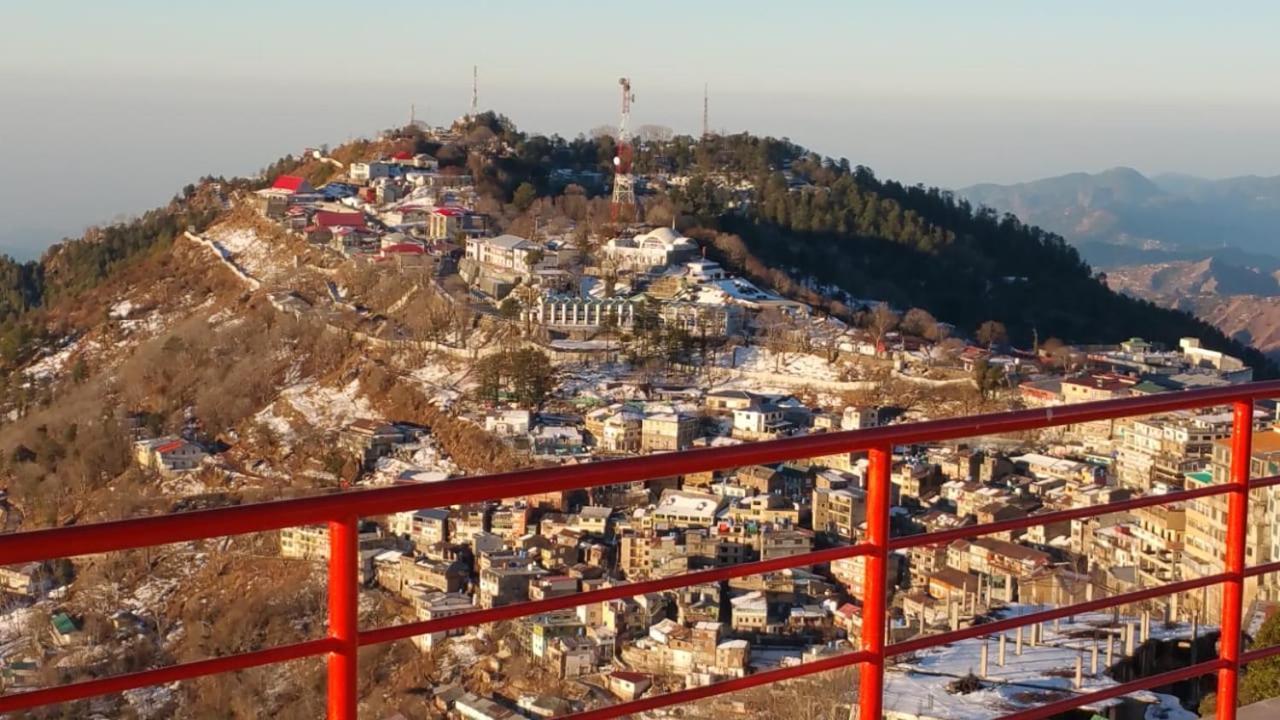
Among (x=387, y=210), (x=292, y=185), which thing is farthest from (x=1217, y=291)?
(x=292, y=185)

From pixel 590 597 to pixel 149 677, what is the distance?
44 cm

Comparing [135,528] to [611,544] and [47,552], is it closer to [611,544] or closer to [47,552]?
[47,552]

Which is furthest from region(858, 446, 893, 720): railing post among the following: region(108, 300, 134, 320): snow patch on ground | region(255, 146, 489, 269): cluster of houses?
region(108, 300, 134, 320): snow patch on ground

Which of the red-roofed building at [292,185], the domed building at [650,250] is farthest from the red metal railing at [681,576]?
the red-roofed building at [292,185]

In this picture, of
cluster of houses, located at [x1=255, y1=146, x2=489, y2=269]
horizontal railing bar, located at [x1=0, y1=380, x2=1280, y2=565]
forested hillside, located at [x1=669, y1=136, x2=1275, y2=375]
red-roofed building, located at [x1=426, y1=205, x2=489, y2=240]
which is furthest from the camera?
forested hillside, located at [x1=669, y1=136, x2=1275, y2=375]

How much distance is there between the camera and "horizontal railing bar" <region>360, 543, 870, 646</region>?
49.8 inches

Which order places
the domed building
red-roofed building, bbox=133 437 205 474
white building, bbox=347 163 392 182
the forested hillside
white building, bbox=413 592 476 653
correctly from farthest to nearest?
white building, bbox=347 163 392 182, the forested hillside, the domed building, red-roofed building, bbox=133 437 205 474, white building, bbox=413 592 476 653

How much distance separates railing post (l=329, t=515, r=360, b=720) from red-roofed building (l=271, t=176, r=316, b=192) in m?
30.1

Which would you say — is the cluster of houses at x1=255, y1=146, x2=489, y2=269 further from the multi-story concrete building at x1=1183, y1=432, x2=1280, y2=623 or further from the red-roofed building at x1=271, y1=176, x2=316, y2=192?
the multi-story concrete building at x1=1183, y1=432, x2=1280, y2=623

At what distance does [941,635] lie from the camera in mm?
1674

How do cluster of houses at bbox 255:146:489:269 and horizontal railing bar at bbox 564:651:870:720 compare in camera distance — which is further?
cluster of houses at bbox 255:146:489:269

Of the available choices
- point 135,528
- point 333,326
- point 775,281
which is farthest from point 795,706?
point 775,281

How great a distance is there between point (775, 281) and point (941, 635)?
2482cm

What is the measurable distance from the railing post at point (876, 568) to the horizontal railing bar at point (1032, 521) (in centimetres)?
2
